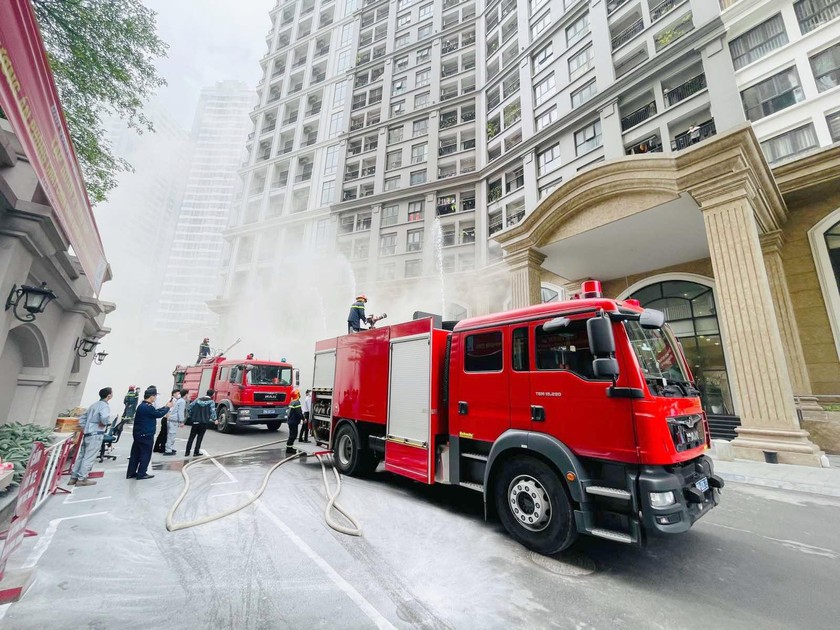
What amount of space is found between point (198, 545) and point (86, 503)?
9.19ft

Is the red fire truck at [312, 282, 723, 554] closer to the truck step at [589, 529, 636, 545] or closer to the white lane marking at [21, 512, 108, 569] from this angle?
the truck step at [589, 529, 636, 545]

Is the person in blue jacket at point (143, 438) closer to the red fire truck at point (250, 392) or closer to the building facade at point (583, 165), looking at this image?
the red fire truck at point (250, 392)

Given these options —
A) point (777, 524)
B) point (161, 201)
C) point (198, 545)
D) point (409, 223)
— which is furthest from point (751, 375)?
point (161, 201)

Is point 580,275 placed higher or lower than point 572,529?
higher

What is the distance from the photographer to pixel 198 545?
3.65m

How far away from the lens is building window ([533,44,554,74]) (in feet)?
77.6

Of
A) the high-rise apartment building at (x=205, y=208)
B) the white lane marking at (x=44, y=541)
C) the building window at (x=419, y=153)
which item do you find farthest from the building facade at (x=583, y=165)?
the high-rise apartment building at (x=205, y=208)

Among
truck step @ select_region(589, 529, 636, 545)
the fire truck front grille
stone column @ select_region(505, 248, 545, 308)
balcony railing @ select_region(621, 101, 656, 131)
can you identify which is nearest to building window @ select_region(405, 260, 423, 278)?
balcony railing @ select_region(621, 101, 656, 131)

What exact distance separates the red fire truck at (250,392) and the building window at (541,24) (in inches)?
1127

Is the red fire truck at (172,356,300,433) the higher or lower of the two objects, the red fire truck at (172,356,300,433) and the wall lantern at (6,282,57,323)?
the lower

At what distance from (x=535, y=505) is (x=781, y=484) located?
6.22 meters

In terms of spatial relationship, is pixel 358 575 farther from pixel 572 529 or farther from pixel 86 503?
pixel 86 503

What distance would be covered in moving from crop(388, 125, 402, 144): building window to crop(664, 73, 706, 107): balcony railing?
21.5m

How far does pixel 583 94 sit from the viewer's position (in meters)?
20.9
